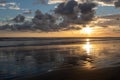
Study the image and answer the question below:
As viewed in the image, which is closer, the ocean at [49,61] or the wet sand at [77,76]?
the wet sand at [77,76]

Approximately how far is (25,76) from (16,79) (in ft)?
5.04

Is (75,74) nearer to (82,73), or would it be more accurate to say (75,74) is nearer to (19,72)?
(82,73)

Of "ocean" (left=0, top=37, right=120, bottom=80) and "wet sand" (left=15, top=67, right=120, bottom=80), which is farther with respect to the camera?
"ocean" (left=0, top=37, right=120, bottom=80)

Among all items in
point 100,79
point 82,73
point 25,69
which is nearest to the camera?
point 100,79

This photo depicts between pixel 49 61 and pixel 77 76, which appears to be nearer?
pixel 77 76

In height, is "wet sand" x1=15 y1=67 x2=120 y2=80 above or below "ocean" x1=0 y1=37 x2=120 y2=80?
above

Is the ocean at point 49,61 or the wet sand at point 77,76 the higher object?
the wet sand at point 77,76

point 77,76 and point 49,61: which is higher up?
point 77,76

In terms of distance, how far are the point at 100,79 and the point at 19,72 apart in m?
9.60

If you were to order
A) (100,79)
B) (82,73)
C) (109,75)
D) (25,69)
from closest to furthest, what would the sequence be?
(100,79) < (109,75) < (82,73) < (25,69)

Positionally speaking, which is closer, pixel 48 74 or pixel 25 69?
pixel 48 74

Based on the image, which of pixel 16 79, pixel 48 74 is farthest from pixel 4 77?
pixel 48 74

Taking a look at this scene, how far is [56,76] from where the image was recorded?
28.7m

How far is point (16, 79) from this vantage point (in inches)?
1080
